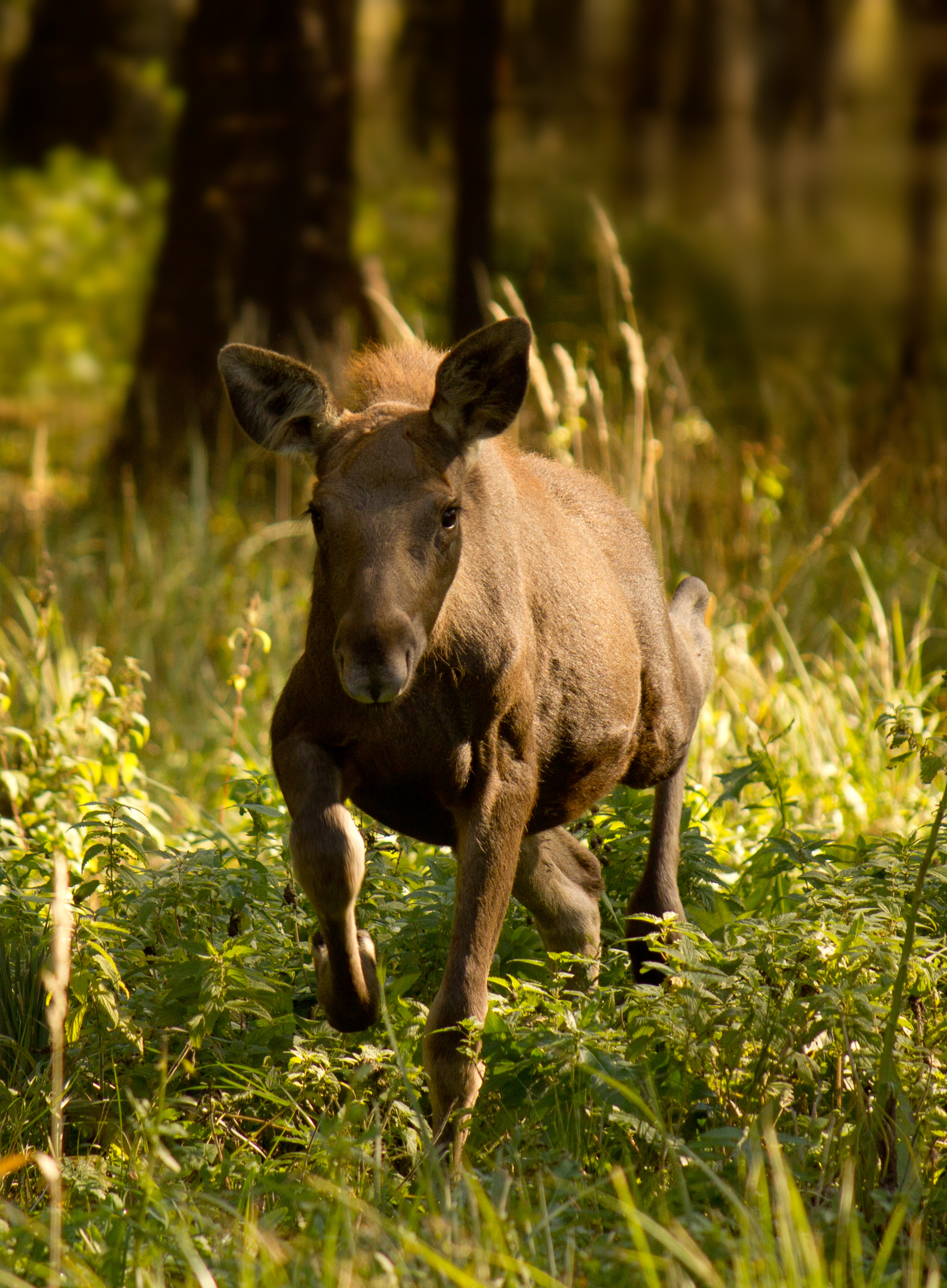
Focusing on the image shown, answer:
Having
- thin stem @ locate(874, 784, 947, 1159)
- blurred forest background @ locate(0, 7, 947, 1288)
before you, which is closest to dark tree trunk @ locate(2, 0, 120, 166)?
blurred forest background @ locate(0, 7, 947, 1288)

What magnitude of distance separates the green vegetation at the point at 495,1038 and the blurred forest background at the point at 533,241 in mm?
2077

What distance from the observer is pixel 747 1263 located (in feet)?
8.82

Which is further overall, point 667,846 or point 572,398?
point 572,398

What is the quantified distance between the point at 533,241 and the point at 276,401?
9.63 meters

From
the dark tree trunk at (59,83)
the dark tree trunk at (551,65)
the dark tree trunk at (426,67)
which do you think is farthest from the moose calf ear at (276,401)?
the dark tree trunk at (59,83)

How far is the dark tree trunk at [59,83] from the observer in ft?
75.3

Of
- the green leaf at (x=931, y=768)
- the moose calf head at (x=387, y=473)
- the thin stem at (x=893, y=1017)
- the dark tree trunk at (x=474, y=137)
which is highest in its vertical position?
the dark tree trunk at (x=474, y=137)

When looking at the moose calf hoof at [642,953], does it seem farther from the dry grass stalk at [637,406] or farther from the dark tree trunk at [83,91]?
the dark tree trunk at [83,91]

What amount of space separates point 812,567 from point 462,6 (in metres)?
6.46

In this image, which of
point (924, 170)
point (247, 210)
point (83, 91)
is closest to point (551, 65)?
point (83, 91)

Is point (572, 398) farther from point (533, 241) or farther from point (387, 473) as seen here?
point (533, 241)

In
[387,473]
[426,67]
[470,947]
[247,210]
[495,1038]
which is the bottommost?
[495,1038]

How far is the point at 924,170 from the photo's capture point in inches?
547

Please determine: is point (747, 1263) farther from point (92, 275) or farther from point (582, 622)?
point (92, 275)
